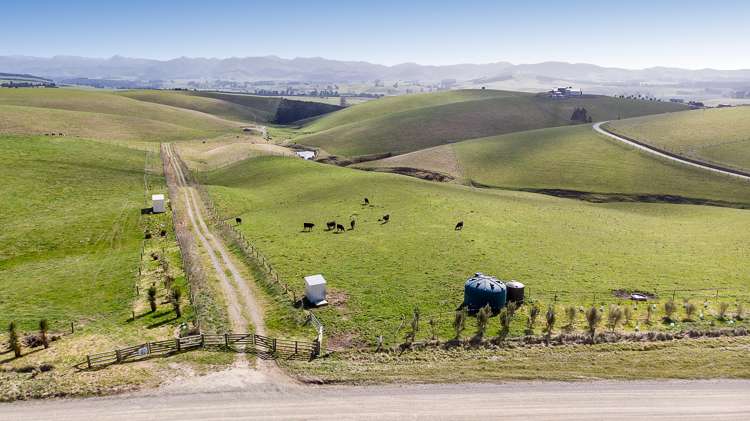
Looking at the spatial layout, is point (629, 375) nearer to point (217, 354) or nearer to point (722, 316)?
point (722, 316)

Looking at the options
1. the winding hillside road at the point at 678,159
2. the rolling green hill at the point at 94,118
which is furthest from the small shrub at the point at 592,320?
A: the rolling green hill at the point at 94,118

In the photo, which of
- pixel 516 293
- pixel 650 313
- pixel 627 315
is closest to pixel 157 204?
pixel 516 293

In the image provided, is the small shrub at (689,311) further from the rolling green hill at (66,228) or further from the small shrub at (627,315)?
the rolling green hill at (66,228)

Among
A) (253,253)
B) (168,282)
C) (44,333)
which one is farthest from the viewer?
(253,253)

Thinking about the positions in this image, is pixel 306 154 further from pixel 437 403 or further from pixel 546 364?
pixel 437 403

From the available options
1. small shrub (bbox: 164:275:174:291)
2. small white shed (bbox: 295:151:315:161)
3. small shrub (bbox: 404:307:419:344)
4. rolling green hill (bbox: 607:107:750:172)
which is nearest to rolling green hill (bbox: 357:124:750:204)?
rolling green hill (bbox: 607:107:750:172)

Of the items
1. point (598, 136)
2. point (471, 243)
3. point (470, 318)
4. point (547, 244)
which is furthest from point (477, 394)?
point (598, 136)
